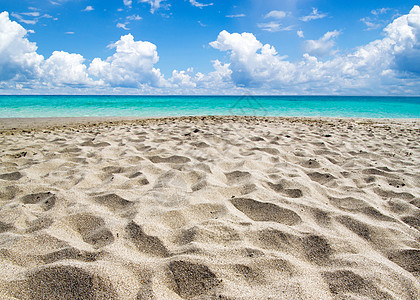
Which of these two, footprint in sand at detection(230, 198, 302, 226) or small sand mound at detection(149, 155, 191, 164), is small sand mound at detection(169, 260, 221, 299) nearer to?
footprint in sand at detection(230, 198, 302, 226)

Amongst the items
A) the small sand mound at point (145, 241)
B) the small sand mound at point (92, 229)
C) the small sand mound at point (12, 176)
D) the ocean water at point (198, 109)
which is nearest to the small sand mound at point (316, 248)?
the small sand mound at point (145, 241)

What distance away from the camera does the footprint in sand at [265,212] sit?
2.05 m

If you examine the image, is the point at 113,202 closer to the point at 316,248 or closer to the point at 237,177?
the point at 237,177

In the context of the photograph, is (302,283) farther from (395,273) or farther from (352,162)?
(352,162)

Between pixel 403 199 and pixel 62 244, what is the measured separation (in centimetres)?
298

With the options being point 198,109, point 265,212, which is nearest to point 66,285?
point 265,212

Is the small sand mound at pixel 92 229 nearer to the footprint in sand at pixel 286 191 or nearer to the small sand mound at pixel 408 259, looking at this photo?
the footprint in sand at pixel 286 191

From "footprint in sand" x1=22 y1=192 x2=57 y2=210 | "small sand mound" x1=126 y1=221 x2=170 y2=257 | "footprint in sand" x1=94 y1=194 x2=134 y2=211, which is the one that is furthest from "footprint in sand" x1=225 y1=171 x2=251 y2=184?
"footprint in sand" x1=22 y1=192 x2=57 y2=210

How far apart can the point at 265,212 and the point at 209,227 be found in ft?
1.83

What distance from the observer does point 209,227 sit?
74.2 inches

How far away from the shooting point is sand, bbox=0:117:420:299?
1.35 meters

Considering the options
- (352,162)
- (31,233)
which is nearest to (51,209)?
(31,233)

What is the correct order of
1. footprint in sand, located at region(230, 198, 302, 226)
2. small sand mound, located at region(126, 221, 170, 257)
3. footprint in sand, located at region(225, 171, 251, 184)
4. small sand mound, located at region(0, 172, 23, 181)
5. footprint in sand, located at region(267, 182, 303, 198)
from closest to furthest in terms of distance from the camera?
small sand mound, located at region(126, 221, 170, 257) → footprint in sand, located at region(230, 198, 302, 226) → footprint in sand, located at region(267, 182, 303, 198) → footprint in sand, located at region(225, 171, 251, 184) → small sand mound, located at region(0, 172, 23, 181)

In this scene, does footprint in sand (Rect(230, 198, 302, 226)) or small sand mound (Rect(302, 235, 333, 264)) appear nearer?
small sand mound (Rect(302, 235, 333, 264))
